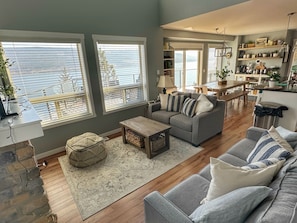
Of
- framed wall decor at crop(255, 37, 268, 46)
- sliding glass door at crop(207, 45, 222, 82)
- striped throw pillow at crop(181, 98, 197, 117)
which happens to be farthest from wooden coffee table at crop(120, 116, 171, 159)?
framed wall decor at crop(255, 37, 268, 46)

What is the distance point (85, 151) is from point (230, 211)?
2.21 m

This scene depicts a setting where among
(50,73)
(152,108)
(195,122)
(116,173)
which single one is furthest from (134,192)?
(50,73)

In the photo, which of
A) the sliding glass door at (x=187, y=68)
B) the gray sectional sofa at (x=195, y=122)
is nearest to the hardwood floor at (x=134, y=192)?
the gray sectional sofa at (x=195, y=122)

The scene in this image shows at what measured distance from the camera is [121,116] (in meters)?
3.94

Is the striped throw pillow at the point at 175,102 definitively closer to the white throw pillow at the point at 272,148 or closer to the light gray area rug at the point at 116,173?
the light gray area rug at the point at 116,173

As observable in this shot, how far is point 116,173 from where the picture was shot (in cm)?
246

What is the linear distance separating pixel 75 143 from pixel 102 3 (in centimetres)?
268

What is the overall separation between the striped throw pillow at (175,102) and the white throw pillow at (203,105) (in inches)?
16.7

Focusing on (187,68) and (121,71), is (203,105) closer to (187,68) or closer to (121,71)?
(121,71)

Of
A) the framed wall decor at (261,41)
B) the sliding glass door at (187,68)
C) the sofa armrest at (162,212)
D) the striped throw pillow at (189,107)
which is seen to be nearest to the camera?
the sofa armrest at (162,212)

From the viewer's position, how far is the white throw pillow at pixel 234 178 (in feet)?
3.42

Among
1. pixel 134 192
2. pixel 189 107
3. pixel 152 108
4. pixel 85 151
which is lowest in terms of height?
pixel 134 192

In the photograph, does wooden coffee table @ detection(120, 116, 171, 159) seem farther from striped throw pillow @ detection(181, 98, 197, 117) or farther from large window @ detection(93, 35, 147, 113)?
large window @ detection(93, 35, 147, 113)

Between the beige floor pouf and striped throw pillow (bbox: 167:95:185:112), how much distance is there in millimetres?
1683
